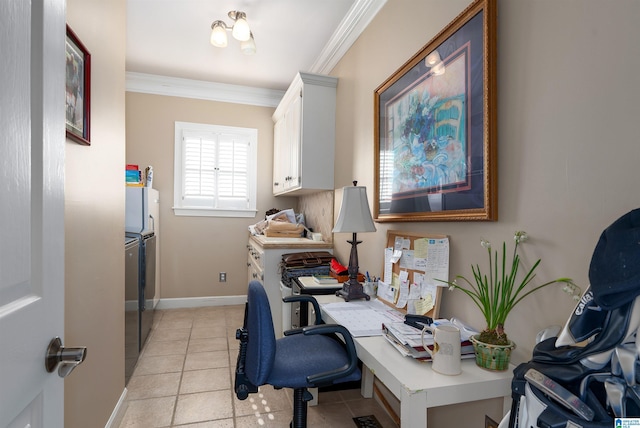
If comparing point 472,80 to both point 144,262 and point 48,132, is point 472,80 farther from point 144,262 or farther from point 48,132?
point 144,262

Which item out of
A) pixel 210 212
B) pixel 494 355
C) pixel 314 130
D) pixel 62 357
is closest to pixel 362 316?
pixel 494 355

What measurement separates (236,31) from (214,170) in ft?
6.79

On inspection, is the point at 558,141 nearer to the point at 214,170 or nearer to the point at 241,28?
the point at 241,28

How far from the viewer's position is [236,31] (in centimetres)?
246

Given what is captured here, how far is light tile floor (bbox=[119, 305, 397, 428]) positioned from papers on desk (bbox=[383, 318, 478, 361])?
37.4 inches

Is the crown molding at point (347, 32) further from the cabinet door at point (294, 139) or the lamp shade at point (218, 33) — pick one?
the lamp shade at point (218, 33)

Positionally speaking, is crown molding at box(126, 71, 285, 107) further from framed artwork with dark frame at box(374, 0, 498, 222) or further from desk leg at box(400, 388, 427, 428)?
desk leg at box(400, 388, 427, 428)

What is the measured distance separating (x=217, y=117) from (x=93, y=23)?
2759 mm

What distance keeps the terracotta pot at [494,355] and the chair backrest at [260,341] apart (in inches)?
30.4

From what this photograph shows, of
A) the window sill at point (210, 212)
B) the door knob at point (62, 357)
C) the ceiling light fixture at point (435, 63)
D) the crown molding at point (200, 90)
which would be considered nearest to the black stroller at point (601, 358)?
the door knob at point (62, 357)

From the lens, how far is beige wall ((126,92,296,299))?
3957 mm

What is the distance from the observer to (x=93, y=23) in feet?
4.84

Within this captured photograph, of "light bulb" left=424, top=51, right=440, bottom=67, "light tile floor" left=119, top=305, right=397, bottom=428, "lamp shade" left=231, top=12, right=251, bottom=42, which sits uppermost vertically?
"lamp shade" left=231, top=12, right=251, bottom=42

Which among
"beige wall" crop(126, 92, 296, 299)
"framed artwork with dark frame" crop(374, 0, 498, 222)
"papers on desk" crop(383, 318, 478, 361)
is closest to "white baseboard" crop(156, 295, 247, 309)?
"beige wall" crop(126, 92, 296, 299)
